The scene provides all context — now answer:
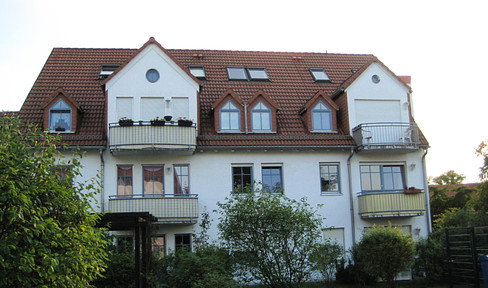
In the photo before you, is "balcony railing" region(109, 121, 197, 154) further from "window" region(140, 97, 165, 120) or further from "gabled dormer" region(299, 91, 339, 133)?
"gabled dormer" region(299, 91, 339, 133)

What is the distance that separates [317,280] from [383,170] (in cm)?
731

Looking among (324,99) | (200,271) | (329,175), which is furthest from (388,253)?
(324,99)

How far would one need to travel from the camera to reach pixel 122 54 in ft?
102

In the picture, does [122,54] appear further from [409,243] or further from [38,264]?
[38,264]

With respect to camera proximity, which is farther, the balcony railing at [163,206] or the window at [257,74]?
the window at [257,74]

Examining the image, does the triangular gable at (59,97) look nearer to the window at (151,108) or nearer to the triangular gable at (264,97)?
the window at (151,108)

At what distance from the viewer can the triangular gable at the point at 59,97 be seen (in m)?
25.0

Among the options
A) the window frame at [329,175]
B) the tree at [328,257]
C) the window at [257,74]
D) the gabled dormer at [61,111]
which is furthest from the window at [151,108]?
the tree at [328,257]

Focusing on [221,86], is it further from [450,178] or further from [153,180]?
[450,178]

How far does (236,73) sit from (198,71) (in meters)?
2.09

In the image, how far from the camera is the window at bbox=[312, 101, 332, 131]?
2725 centimetres

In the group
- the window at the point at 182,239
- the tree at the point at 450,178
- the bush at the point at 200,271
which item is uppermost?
the tree at the point at 450,178

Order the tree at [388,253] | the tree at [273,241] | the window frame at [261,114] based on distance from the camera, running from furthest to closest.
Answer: the window frame at [261,114]
the tree at [388,253]
the tree at [273,241]

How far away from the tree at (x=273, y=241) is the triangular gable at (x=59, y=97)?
1070 centimetres
